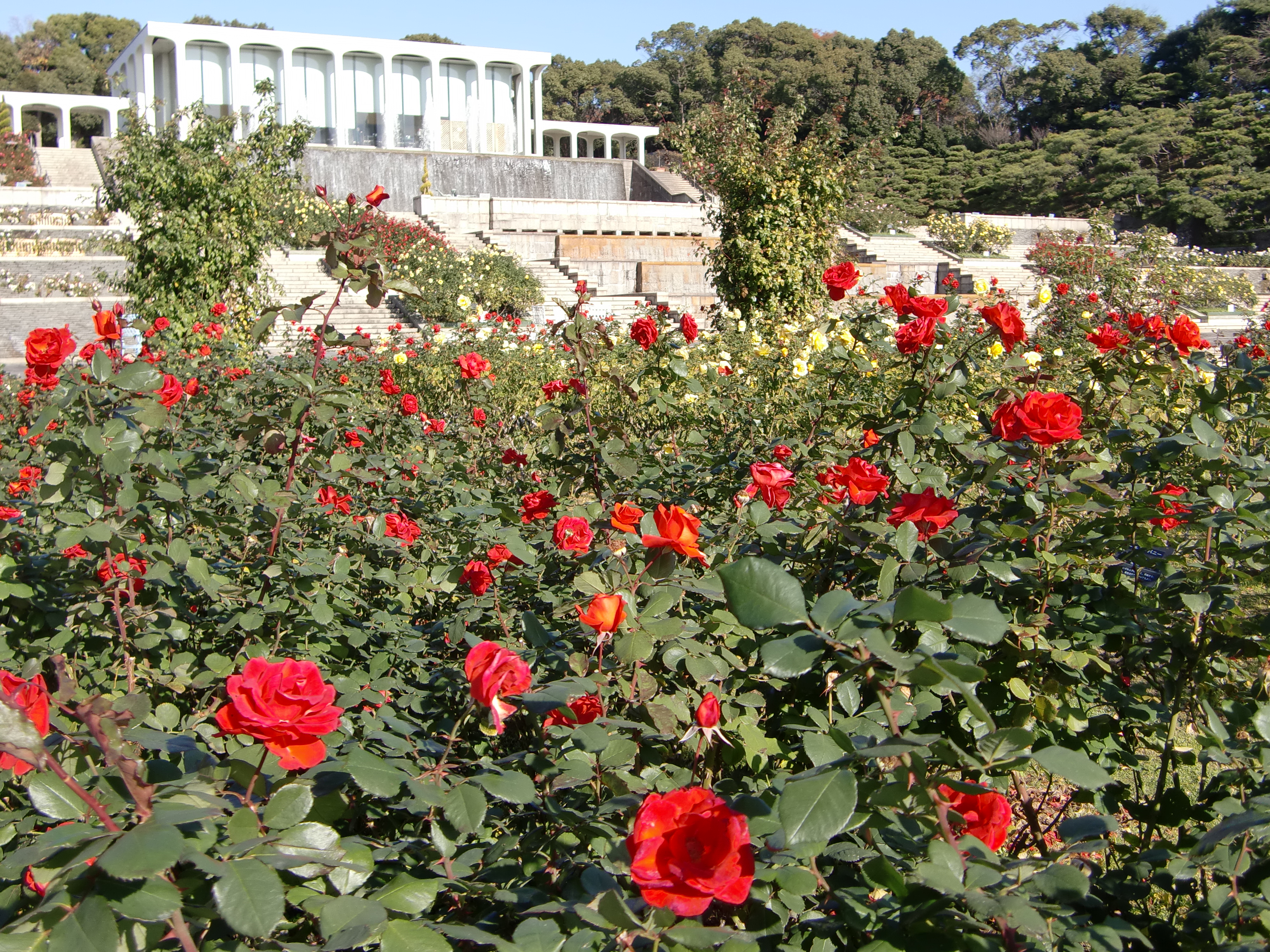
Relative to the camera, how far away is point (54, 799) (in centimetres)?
79

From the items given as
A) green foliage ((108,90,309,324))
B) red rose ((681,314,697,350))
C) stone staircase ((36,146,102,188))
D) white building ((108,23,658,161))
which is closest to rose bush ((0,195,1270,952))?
red rose ((681,314,697,350))

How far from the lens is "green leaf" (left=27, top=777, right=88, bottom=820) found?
0.78m

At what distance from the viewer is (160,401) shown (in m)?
2.19

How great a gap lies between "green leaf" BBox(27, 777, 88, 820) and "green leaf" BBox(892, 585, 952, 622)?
0.74 m

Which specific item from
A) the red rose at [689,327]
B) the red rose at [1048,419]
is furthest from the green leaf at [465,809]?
the red rose at [689,327]

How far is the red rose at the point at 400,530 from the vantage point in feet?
6.70


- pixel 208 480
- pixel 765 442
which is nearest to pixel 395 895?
pixel 208 480

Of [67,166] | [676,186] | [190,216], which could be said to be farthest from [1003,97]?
[190,216]

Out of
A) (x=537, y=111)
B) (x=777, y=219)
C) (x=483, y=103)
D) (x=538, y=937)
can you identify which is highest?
(x=483, y=103)

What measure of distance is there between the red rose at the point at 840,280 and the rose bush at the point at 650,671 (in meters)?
0.12

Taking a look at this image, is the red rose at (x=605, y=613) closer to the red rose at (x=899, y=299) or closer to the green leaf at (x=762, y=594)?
the green leaf at (x=762, y=594)

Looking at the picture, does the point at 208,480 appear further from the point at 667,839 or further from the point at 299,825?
the point at 667,839

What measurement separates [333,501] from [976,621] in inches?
71.7

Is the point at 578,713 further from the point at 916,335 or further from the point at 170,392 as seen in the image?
the point at 170,392
